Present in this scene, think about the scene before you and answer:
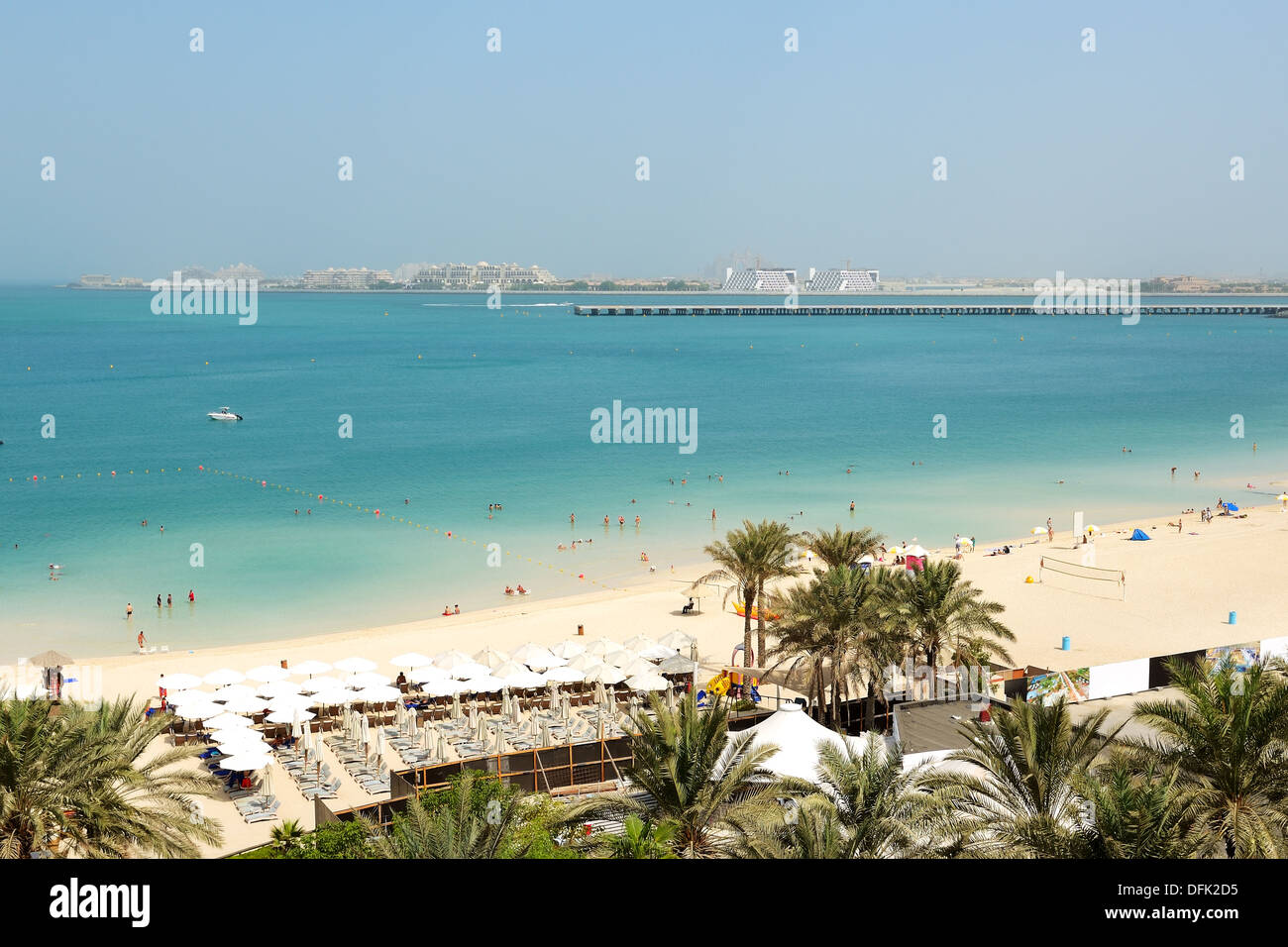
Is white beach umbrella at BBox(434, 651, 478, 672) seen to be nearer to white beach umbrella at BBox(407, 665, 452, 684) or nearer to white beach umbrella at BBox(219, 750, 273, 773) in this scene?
white beach umbrella at BBox(407, 665, 452, 684)

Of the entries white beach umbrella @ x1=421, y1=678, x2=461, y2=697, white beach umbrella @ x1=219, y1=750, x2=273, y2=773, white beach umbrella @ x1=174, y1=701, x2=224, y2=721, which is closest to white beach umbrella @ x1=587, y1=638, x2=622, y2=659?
white beach umbrella @ x1=421, y1=678, x2=461, y2=697

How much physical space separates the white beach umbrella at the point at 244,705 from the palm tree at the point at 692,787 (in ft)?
36.1

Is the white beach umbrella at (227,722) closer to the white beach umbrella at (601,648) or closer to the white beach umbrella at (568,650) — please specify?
the white beach umbrella at (568,650)

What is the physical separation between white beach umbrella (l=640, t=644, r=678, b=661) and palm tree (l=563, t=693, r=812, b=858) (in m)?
12.3

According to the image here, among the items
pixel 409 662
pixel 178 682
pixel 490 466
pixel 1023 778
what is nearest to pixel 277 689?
pixel 178 682

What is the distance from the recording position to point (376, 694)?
919 inches

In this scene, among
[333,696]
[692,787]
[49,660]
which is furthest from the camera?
[49,660]

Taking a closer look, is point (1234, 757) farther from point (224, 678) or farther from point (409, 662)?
point (224, 678)

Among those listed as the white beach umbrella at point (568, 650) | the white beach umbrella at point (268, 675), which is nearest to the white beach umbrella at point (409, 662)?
the white beach umbrella at point (268, 675)

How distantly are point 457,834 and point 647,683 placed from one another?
13.8 m

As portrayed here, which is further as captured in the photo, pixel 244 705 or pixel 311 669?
pixel 311 669

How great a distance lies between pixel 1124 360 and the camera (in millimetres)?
132125
